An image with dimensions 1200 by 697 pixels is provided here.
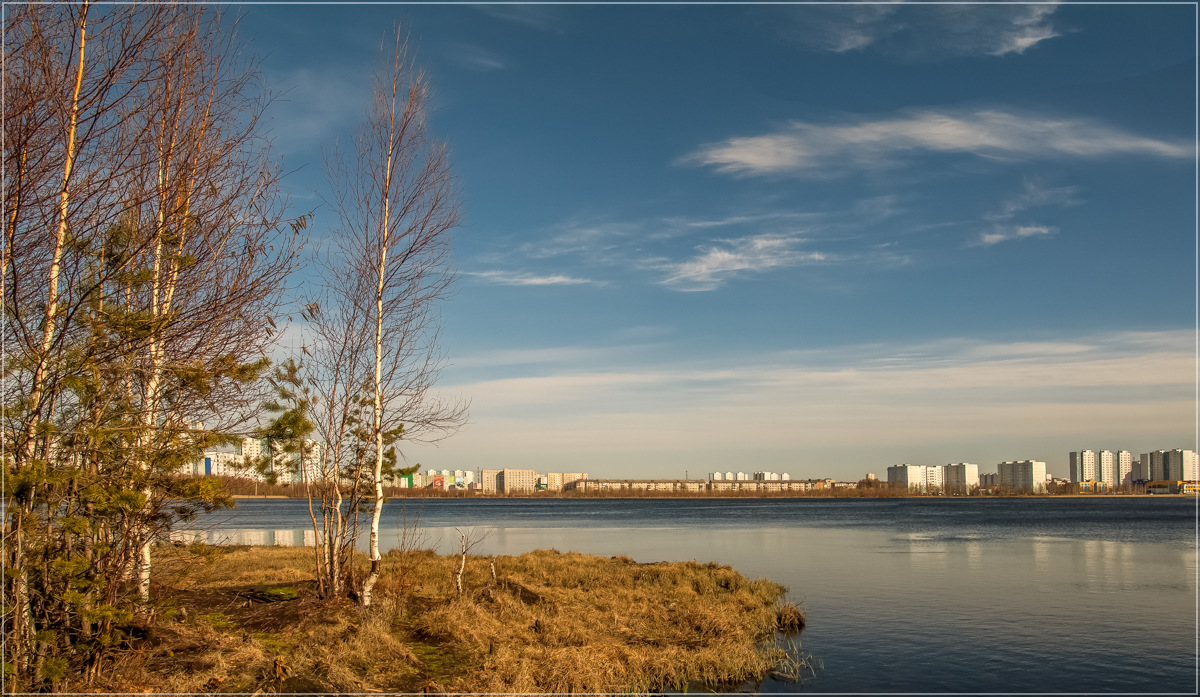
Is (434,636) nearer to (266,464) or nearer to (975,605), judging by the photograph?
(266,464)

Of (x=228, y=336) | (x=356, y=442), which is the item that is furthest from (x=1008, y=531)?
(x=228, y=336)

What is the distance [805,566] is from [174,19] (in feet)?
106

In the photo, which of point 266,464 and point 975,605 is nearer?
point 266,464

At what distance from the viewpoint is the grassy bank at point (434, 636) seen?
10734 mm

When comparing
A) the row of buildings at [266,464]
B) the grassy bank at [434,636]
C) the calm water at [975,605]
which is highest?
the row of buildings at [266,464]

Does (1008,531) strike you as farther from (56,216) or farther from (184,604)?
(56,216)

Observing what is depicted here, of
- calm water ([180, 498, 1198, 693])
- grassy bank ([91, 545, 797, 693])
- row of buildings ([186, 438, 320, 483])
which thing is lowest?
calm water ([180, 498, 1198, 693])

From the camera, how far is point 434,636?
1452cm

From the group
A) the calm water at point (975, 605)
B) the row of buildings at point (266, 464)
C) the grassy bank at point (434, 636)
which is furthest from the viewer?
the calm water at point (975, 605)

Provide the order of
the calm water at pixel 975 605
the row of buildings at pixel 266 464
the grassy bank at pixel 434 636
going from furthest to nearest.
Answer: the calm water at pixel 975 605, the row of buildings at pixel 266 464, the grassy bank at pixel 434 636

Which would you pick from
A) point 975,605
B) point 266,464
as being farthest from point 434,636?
point 975,605

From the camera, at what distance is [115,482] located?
8.57m

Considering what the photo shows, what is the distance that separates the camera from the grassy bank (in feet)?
35.2

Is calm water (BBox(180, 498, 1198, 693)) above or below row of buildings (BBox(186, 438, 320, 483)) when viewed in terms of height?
below
